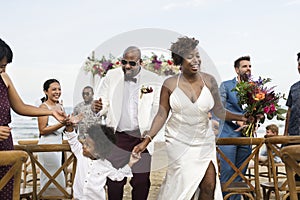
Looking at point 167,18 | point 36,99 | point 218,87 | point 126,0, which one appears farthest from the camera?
point 36,99

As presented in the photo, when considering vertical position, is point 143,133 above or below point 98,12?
below

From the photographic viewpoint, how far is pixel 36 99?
6.33 metres

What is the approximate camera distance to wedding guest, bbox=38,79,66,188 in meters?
4.70

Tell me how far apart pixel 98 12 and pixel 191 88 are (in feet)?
2.92

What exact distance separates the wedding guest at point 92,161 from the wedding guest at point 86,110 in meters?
0.06

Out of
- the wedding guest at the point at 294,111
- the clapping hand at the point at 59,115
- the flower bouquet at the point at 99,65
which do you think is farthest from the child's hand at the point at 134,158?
the wedding guest at the point at 294,111

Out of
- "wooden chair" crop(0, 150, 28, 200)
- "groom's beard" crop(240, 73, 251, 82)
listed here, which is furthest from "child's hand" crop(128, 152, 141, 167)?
"wooden chair" crop(0, 150, 28, 200)

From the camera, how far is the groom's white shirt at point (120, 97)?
3.46 m

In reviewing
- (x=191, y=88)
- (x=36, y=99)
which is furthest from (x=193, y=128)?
(x=36, y=99)

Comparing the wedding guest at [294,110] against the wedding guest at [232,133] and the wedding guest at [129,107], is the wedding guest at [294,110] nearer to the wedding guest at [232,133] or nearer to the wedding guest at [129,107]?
the wedding guest at [232,133]

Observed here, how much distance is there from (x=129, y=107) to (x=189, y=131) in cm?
48

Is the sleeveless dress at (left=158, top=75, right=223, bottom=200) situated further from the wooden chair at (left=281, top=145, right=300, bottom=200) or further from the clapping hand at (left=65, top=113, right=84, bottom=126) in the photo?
the wooden chair at (left=281, top=145, right=300, bottom=200)

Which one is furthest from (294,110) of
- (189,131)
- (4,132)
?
(4,132)

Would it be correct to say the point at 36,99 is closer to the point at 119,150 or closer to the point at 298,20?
the point at 119,150
